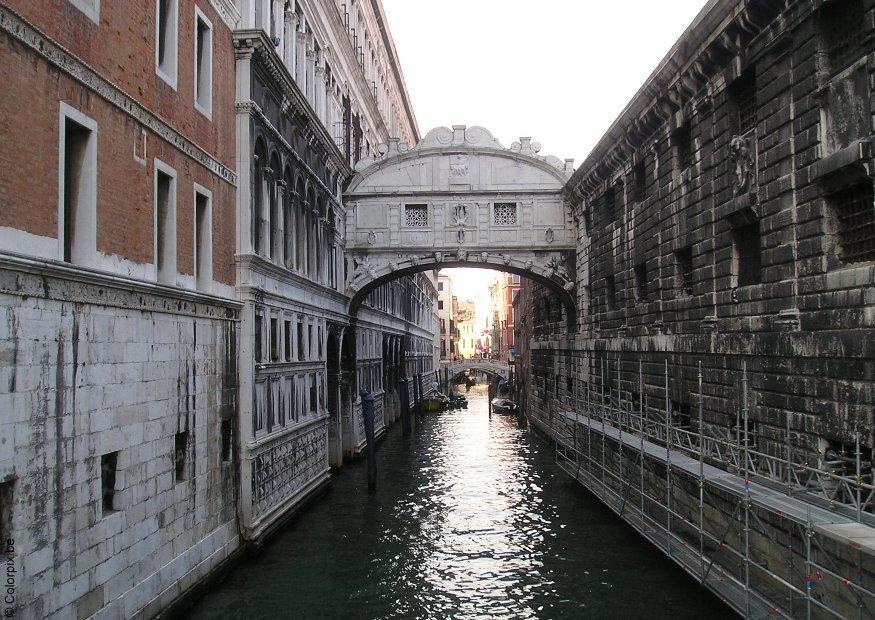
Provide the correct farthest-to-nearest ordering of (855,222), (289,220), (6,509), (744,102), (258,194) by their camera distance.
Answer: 1. (289,220)
2. (258,194)
3. (744,102)
4. (855,222)
5. (6,509)

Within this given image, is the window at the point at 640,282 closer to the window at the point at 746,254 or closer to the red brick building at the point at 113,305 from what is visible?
the window at the point at 746,254

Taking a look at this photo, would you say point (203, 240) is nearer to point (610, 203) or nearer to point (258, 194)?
point (258, 194)

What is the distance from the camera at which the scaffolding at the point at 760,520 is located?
7840 millimetres

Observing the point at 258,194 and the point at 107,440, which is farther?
the point at 258,194

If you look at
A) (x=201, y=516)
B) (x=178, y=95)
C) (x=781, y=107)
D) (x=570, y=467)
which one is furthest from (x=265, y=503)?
(x=781, y=107)

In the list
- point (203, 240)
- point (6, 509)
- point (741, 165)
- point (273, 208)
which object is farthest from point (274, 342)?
point (741, 165)

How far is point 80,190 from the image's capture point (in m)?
8.90

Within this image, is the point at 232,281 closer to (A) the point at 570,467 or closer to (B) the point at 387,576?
(B) the point at 387,576

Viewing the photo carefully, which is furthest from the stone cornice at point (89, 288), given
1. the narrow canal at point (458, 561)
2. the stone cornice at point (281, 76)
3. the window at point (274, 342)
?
the stone cornice at point (281, 76)

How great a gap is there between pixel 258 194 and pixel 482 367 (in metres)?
57.1

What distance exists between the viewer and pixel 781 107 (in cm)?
1091

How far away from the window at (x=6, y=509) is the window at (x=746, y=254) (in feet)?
34.2

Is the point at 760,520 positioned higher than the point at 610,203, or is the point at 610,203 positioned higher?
the point at 610,203

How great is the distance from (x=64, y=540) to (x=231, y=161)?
7.91m
